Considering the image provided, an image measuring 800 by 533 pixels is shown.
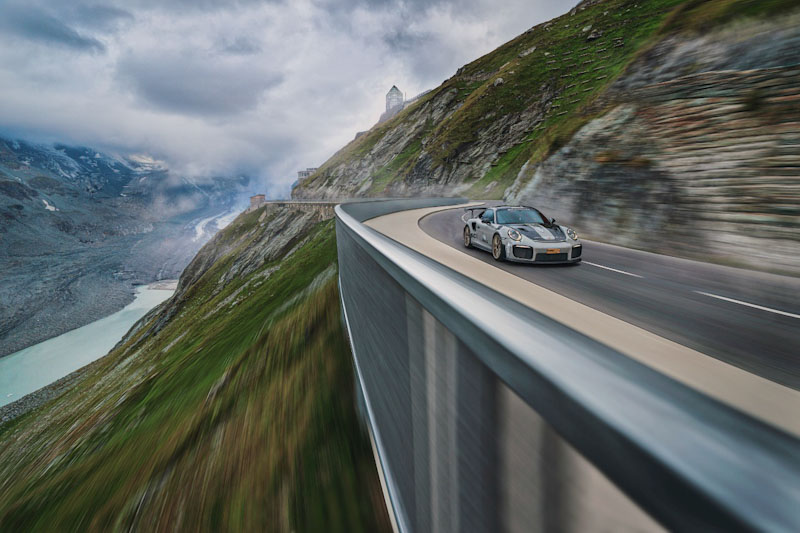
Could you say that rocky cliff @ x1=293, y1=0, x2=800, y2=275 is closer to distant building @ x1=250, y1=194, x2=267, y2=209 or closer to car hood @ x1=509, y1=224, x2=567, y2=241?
car hood @ x1=509, y1=224, x2=567, y2=241

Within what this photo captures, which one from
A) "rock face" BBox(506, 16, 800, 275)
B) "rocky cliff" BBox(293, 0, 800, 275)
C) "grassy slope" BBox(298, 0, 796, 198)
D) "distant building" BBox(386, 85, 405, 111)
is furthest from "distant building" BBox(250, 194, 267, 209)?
"rock face" BBox(506, 16, 800, 275)

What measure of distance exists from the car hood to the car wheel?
544 mm

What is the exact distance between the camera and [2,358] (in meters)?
92.2

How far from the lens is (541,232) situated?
29.3 feet

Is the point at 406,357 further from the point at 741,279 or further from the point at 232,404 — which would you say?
the point at 741,279

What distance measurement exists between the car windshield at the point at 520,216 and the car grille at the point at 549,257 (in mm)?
1459

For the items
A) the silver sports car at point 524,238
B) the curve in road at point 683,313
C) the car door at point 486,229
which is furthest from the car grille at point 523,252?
the car door at point 486,229

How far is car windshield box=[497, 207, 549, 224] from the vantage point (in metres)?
9.71

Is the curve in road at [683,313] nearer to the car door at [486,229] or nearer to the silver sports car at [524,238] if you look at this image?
the silver sports car at [524,238]

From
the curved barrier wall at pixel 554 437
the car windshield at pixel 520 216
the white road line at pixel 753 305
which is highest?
the curved barrier wall at pixel 554 437

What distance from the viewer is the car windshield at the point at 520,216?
971cm

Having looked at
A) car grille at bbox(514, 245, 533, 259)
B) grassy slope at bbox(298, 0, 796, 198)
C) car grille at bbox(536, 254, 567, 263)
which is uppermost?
grassy slope at bbox(298, 0, 796, 198)

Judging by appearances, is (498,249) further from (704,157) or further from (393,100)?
(393,100)

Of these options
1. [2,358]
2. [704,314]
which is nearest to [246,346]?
[704,314]
